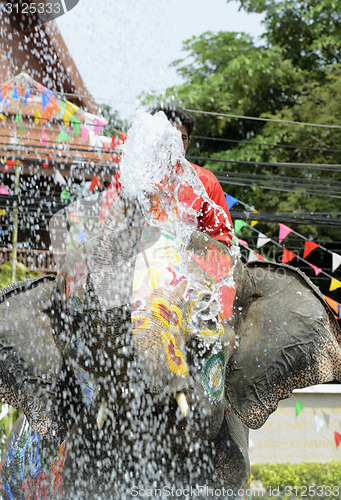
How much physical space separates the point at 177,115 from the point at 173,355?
1129mm

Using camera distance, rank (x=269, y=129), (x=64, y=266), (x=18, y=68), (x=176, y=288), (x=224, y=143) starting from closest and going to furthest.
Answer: (x=176, y=288) < (x=64, y=266) < (x=18, y=68) < (x=269, y=129) < (x=224, y=143)

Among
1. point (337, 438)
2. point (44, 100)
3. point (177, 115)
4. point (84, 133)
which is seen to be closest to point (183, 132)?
point (177, 115)

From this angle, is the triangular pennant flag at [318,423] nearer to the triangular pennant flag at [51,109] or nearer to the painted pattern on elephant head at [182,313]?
the triangular pennant flag at [51,109]

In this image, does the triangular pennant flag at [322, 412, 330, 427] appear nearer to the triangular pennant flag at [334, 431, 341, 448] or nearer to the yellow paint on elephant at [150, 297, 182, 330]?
the triangular pennant flag at [334, 431, 341, 448]

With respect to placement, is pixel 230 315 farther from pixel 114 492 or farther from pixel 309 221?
pixel 309 221

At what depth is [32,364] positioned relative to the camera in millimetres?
2256

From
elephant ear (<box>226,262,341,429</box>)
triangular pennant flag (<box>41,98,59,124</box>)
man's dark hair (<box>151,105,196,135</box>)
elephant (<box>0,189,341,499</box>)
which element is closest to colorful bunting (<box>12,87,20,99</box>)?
triangular pennant flag (<box>41,98,59,124</box>)

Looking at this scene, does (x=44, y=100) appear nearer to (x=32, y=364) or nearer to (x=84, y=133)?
(x=84, y=133)

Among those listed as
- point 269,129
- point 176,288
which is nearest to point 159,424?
point 176,288

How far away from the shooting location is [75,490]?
7.37ft

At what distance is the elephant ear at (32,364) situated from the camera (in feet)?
7.38

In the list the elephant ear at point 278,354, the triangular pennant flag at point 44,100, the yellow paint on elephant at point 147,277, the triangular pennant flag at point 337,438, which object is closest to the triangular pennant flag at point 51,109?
the triangular pennant flag at point 44,100

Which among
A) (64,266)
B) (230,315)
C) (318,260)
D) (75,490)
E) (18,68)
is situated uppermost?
(18,68)

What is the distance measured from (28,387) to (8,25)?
6126 millimetres
